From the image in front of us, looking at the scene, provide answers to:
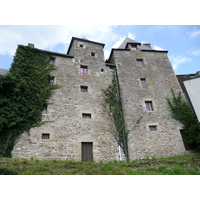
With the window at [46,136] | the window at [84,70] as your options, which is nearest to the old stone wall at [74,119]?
the window at [46,136]

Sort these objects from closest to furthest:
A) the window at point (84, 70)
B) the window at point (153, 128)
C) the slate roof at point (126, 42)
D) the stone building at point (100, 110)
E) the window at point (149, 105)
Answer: the stone building at point (100, 110)
the window at point (153, 128)
the window at point (149, 105)
the window at point (84, 70)
the slate roof at point (126, 42)

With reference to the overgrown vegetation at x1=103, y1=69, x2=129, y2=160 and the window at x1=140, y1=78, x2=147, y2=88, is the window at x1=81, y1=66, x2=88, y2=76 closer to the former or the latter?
the overgrown vegetation at x1=103, y1=69, x2=129, y2=160

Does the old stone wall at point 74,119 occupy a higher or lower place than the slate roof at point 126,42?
lower

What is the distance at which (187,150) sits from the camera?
10297mm

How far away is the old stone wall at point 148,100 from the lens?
33.0ft

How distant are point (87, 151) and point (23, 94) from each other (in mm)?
5027

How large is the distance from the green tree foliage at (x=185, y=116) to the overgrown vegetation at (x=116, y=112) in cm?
391

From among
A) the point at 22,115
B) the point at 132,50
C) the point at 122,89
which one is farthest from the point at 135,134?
the point at 132,50

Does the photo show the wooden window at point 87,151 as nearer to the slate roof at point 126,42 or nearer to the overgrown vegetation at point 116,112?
the overgrown vegetation at point 116,112

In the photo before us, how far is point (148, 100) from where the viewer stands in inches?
466

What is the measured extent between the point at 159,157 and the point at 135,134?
201cm

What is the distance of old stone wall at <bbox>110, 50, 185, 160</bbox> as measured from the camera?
33.0ft

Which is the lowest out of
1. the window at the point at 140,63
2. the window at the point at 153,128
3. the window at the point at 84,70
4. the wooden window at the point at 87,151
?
the wooden window at the point at 87,151

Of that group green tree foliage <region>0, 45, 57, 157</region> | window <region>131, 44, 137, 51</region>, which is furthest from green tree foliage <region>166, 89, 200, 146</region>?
green tree foliage <region>0, 45, 57, 157</region>
